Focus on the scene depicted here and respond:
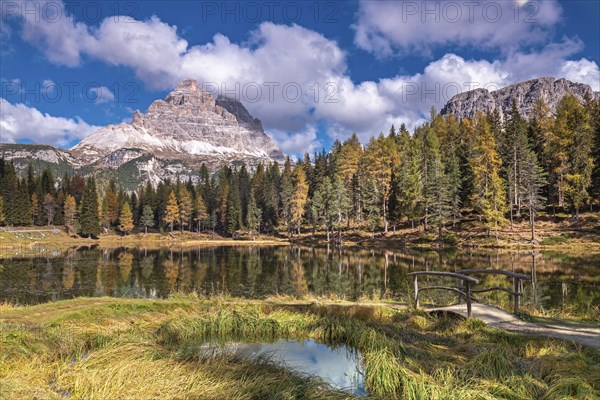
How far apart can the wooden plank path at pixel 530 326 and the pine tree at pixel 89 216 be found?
92091 mm

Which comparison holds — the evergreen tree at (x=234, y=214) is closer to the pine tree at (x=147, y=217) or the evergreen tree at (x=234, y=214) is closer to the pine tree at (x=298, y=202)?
the pine tree at (x=298, y=202)

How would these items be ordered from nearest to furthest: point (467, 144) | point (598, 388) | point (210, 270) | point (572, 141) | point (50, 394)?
point (50, 394)
point (598, 388)
point (210, 270)
point (572, 141)
point (467, 144)


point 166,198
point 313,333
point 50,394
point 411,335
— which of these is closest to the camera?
point 50,394

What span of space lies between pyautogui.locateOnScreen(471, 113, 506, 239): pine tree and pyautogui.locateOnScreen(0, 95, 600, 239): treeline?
0.15 meters

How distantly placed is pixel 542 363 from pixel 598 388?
3.98 feet

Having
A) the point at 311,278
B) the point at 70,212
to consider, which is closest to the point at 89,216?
the point at 70,212

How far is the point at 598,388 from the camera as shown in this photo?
19.1 feet

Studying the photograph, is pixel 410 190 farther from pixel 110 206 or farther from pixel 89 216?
pixel 110 206

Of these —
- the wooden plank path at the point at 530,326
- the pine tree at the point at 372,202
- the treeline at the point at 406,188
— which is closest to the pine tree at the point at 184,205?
the treeline at the point at 406,188

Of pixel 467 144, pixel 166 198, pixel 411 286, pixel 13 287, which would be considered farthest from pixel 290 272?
pixel 166 198

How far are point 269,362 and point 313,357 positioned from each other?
145cm

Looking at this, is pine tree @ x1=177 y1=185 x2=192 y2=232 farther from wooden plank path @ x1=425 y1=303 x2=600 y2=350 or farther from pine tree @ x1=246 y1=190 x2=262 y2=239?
wooden plank path @ x1=425 y1=303 x2=600 y2=350

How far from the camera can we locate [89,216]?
8969 centimetres

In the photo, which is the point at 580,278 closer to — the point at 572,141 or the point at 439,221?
the point at 439,221
